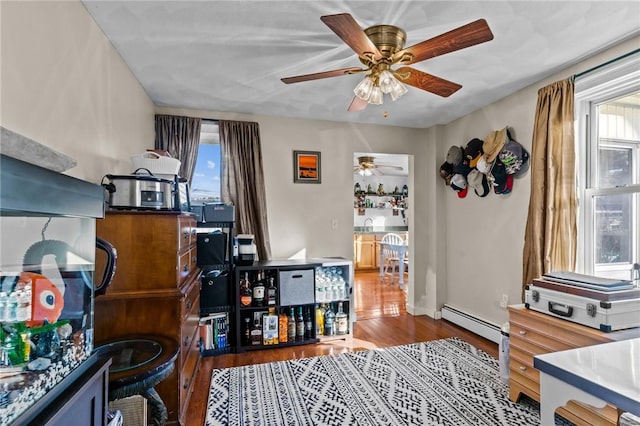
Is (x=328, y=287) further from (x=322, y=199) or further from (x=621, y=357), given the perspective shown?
(x=621, y=357)

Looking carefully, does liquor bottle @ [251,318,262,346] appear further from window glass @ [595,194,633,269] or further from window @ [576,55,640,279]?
window glass @ [595,194,633,269]

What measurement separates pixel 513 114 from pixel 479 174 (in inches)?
25.1

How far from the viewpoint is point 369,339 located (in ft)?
11.0

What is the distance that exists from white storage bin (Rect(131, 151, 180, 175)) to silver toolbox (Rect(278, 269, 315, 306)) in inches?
57.5

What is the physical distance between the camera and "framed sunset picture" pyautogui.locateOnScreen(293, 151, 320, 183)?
12.2 ft

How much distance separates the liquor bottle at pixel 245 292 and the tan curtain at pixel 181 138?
1.16 meters

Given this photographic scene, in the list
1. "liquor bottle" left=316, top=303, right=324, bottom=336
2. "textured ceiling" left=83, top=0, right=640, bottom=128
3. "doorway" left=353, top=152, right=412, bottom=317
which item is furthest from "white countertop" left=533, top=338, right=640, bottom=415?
"doorway" left=353, top=152, right=412, bottom=317

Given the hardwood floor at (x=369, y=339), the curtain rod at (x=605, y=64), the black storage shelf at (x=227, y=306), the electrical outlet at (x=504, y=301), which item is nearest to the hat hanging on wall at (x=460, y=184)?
the electrical outlet at (x=504, y=301)

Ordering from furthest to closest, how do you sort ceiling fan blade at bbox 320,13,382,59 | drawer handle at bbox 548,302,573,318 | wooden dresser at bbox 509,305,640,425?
drawer handle at bbox 548,302,573,318
wooden dresser at bbox 509,305,640,425
ceiling fan blade at bbox 320,13,382,59

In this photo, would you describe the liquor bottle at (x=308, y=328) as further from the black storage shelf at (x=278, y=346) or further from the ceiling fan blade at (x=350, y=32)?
the ceiling fan blade at (x=350, y=32)

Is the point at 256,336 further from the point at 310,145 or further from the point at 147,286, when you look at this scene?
the point at 310,145

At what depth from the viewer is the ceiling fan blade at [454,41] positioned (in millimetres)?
1447

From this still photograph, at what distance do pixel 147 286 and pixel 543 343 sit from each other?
→ 2.40m

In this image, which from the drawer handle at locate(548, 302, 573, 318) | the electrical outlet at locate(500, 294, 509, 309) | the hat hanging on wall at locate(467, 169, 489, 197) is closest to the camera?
the drawer handle at locate(548, 302, 573, 318)
